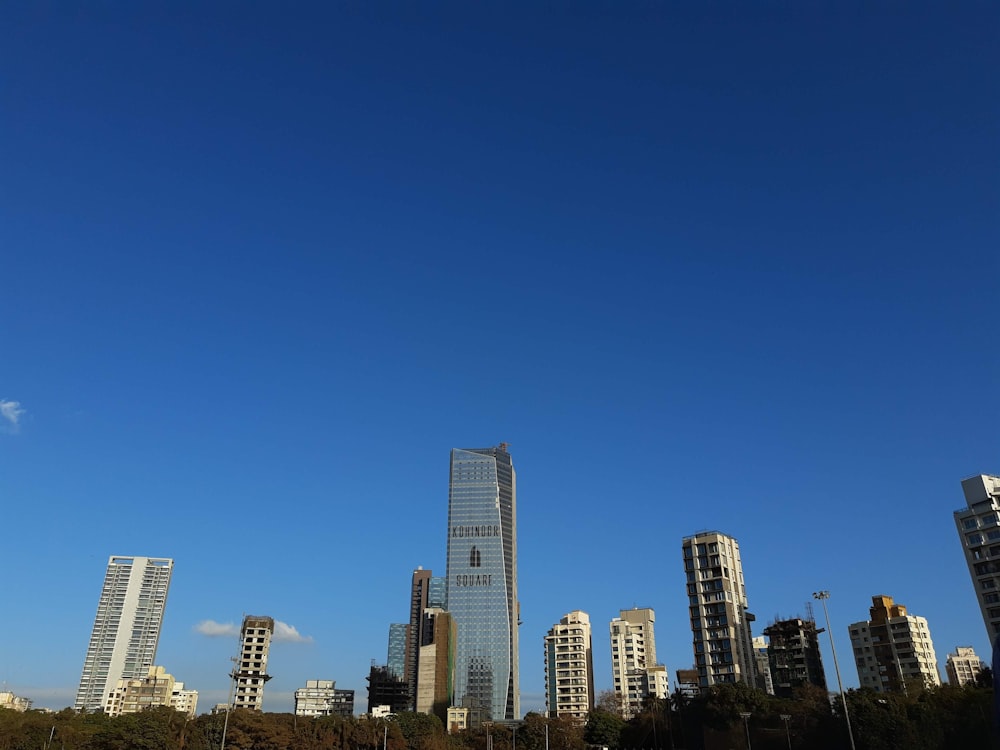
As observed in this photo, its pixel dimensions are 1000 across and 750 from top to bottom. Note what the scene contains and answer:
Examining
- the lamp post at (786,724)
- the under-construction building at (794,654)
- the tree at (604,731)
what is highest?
the under-construction building at (794,654)

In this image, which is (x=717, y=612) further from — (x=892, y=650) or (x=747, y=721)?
(x=892, y=650)

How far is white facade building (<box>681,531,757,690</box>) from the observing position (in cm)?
12081

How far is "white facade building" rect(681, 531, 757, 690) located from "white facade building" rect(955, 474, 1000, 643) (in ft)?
106

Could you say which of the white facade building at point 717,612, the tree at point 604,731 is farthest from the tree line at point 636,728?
the white facade building at point 717,612

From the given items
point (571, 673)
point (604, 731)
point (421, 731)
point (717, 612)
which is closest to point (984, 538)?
point (717, 612)

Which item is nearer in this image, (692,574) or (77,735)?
(77,735)

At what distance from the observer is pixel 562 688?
190 meters

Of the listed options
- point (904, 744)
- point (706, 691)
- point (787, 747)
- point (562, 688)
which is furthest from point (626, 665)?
point (904, 744)

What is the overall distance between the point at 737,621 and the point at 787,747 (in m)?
33.5

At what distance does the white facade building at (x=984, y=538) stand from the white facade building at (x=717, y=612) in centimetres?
3241

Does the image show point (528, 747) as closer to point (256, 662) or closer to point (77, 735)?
point (77, 735)

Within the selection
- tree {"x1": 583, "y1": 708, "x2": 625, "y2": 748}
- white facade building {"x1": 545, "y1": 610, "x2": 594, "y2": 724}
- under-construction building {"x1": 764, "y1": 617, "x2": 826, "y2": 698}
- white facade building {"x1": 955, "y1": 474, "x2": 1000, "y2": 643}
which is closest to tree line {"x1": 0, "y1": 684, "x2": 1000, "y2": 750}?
tree {"x1": 583, "y1": 708, "x2": 625, "y2": 748}

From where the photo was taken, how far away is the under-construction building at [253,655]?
175500mm

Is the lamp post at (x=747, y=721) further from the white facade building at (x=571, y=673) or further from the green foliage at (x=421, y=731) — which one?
the white facade building at (x=571, y=673)
